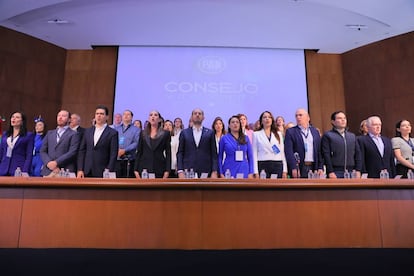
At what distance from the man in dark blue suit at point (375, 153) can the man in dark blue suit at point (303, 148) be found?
48 centimetres

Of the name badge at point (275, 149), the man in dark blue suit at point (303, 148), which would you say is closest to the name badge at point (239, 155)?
the name badge at point (275, 149)

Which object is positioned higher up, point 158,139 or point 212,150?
point 158,139

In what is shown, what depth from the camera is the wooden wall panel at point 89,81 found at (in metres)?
6.86

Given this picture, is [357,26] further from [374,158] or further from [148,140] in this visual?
[148,140]

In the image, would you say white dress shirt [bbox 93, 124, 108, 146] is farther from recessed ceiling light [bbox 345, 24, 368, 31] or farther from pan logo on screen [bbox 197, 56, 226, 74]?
recessed ceiling light [bbox 345, 24, 368, 31]

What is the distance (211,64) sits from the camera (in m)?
6.72

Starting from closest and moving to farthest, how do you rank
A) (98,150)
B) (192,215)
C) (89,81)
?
(192,215), (98,150), (89,81)

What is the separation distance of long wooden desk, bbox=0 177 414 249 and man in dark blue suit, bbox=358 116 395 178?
4.46 ft

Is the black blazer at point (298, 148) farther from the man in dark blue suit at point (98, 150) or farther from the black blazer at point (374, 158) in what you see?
the man in dark blue suit at point (98, 150)

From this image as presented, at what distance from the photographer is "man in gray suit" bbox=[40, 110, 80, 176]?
306cm

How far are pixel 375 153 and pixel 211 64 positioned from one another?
4.11 meters

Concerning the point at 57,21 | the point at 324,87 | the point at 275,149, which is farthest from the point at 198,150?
the point at 324,87
